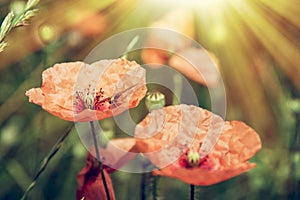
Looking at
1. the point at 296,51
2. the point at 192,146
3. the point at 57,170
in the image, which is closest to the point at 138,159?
the point at 192,146

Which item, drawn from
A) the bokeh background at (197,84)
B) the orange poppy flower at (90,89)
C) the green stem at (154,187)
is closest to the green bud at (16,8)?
the orange poppy flower at (90,89)

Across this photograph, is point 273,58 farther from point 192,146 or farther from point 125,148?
point 125,148

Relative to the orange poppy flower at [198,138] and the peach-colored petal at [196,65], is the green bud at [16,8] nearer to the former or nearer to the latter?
the orange poppy flower at [198,138]

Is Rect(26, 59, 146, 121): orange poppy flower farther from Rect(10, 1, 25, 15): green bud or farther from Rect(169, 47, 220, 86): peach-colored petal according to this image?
Rect(169, 47, 220, 86): peach-colored petal

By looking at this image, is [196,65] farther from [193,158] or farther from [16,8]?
[16,8]

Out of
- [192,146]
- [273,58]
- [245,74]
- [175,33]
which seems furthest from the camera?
[245,74]

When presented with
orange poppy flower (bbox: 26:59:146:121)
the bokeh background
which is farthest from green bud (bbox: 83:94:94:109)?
the bokeh background
